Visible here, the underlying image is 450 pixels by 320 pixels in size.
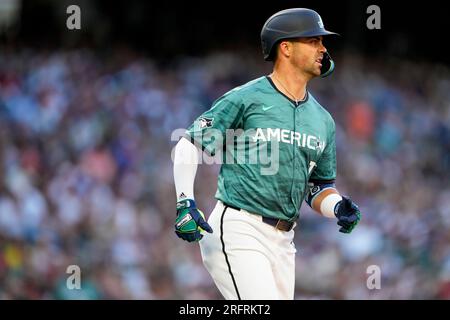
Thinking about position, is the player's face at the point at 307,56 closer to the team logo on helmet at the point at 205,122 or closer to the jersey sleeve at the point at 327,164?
the jersey sleeve at the point at 327,164

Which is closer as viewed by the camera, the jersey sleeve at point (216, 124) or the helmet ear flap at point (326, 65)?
the jersey sleeve at point (216, 124)

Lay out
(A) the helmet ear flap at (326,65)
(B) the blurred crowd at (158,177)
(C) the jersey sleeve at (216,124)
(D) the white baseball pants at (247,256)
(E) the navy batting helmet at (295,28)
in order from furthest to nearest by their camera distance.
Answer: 1. (B) the blurred crowd at (158,177)
2. (A) the helmet ear flap at (326,65)
3. (E) the navy batting helmet at (295,28)
4. (C) the jersey sleeve at (216,124)
5. (D) the white baseball pants at (247,256)

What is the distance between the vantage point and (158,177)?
12070 millimetres

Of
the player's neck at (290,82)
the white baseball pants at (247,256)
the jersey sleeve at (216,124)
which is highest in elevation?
the player's neck at (290,82)

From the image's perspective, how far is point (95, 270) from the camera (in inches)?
415

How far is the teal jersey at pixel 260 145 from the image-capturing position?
5.16 m

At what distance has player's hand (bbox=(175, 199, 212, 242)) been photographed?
489 centimetres

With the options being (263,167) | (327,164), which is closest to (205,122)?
(263,167)

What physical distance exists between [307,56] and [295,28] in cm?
17

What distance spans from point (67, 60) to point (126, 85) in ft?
2.91

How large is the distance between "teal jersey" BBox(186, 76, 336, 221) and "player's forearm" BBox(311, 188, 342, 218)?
24cm

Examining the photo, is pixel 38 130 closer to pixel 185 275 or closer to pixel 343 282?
pixel 185 275

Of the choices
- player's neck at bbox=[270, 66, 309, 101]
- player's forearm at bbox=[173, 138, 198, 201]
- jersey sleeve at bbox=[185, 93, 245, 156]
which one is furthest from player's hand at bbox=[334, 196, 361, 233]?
player's forearm at bbox=[173, 138, 198, 201]

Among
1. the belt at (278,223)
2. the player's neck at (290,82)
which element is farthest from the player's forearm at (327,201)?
the player's neck at (290,82)
